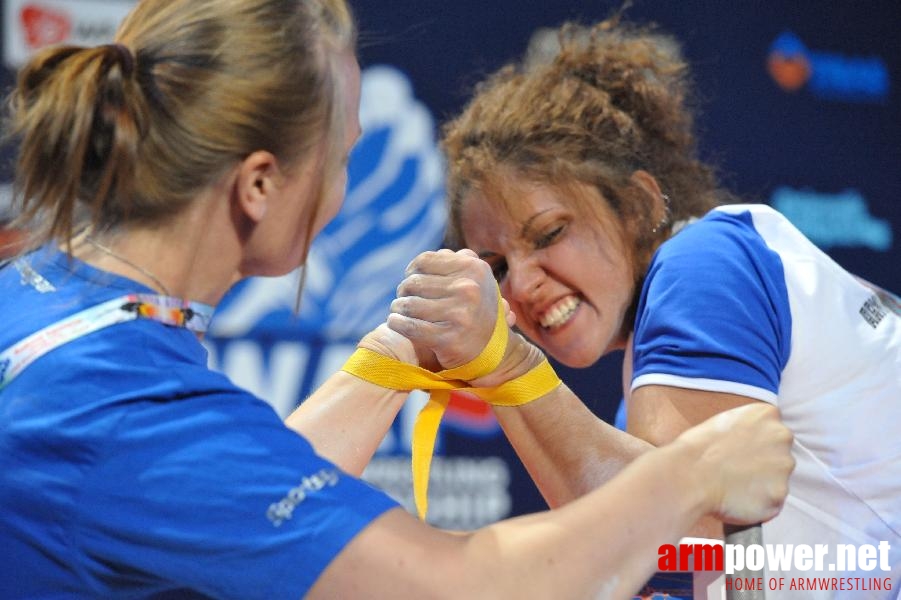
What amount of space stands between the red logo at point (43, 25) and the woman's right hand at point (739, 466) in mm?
2071

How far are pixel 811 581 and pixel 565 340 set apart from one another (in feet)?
1.76

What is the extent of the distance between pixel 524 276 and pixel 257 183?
2.55 ft

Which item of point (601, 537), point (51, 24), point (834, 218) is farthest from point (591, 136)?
point (834, 218)

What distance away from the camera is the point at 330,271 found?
2879mm

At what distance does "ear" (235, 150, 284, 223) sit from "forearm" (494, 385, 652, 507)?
50cm

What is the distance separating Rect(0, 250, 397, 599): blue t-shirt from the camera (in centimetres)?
87

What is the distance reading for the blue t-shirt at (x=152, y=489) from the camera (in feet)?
2.86

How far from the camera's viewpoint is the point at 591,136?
1.77 metres

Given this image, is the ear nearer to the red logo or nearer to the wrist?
the wrist

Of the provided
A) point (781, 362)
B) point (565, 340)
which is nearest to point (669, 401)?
point (781, 362)

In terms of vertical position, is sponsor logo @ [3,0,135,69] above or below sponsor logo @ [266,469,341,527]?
above

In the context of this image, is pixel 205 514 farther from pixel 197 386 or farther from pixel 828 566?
pixel 828 566

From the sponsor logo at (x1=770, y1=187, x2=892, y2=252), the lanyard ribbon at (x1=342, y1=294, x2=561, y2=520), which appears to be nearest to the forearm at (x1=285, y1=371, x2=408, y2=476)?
the lanyard ribbon at (x1=342, y1=294, x2=561, y2=520)

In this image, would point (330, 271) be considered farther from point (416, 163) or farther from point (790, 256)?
point (790, 256)
